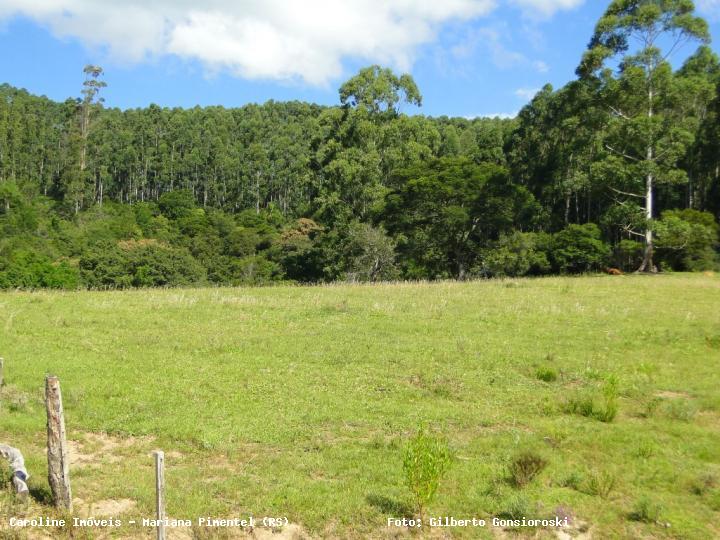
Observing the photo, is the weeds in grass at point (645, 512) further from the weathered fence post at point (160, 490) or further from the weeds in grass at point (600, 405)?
the weathered fence post at point (160, 490)

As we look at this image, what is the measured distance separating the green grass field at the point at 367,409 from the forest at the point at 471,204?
1871 centimetres

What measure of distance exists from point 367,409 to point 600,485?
412 cm

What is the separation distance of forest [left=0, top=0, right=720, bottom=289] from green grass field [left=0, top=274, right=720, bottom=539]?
18714mm

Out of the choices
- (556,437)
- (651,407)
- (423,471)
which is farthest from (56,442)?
(651,407)

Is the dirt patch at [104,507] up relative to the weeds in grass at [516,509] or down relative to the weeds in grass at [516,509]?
down

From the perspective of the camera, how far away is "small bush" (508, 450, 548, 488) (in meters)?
7.23

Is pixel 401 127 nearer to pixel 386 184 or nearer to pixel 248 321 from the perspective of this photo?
pixel 386 184

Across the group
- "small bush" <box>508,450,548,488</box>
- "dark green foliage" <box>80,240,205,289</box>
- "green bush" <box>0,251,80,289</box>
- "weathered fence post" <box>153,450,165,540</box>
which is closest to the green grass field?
"small bush" <box>508,450,548,488</box>

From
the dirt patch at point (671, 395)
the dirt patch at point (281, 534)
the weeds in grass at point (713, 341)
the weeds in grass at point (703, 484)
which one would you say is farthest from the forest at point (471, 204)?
the dirt patch at point (281, 534)

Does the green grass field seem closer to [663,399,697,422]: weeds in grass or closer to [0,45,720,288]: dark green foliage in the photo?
[663,399,697,422]: weeds in grass

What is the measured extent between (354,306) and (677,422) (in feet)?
40.4

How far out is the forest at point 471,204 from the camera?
33.2 m

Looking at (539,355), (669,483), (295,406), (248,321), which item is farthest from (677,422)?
(248,321)

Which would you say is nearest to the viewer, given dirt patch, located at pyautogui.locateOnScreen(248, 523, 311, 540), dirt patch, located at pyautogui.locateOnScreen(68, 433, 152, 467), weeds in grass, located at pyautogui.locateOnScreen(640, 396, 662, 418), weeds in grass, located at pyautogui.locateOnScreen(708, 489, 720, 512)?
dirt patch, located at pyautogui.locateOnScreen(248, 523, 311, 540)
